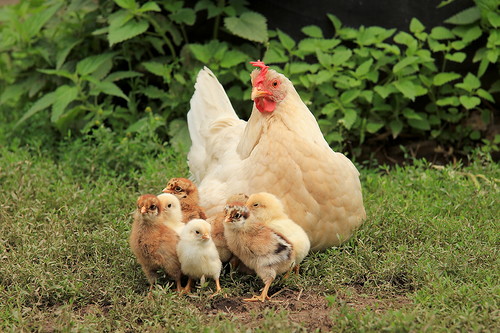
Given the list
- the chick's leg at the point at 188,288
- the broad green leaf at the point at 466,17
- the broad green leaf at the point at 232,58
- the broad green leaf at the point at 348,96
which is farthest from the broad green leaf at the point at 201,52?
the chick's leg at the point at 188,288

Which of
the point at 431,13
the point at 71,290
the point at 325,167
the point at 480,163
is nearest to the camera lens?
the point at 71,290

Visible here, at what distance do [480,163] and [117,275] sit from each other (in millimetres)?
3607

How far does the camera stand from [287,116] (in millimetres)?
4891

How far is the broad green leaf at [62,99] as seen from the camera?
6809 mm

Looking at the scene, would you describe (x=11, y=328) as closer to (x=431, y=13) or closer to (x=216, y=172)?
(x=216, y=172)

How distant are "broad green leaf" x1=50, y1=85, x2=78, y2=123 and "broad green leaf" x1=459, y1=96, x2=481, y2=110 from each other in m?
3.76

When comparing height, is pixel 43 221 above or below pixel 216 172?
below

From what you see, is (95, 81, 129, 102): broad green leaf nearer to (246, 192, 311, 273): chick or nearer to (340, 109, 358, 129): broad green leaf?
(340, 109, 358, 129): broad green leaf

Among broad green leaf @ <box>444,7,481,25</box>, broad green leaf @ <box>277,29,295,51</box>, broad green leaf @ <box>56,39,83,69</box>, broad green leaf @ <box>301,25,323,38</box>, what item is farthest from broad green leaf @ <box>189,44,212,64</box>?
broad green leaf @ <box>444,7,481,25</box>

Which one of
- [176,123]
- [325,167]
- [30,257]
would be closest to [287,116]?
[325,167]

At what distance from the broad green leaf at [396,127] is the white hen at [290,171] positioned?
6.72ft

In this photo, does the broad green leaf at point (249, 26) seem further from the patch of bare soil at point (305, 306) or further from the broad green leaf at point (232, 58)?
the patch of bare soil at point (305, 306)

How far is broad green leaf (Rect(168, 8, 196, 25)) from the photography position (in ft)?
23.1

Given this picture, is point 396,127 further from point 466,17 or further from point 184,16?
point 184,16
